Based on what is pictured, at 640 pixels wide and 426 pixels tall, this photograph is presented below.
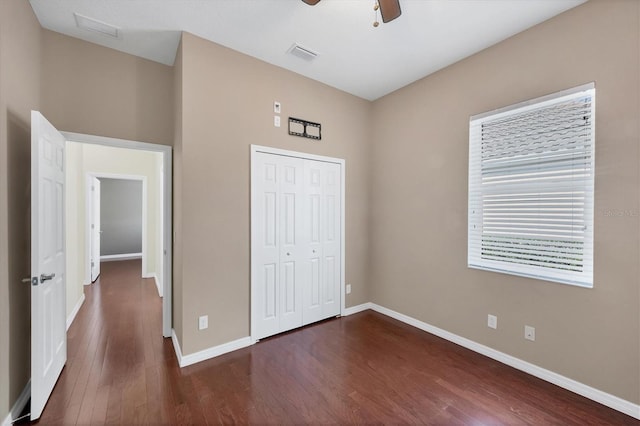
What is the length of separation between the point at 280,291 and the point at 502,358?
2274mm

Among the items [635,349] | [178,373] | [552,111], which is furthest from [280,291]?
[552,111]

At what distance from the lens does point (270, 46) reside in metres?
2.65

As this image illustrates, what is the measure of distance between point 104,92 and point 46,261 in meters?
1.66

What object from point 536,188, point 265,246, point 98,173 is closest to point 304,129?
point 265,246

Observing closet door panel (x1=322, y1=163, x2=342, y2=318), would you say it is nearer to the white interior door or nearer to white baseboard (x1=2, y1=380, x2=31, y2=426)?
white baseboard (x1=2, y1=380, x2=31, y2=426)

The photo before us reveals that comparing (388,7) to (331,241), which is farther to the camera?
(331,241)

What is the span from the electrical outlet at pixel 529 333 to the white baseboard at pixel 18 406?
3.78 m

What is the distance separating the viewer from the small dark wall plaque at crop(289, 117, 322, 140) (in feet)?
10.3

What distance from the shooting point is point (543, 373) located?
7.31ft

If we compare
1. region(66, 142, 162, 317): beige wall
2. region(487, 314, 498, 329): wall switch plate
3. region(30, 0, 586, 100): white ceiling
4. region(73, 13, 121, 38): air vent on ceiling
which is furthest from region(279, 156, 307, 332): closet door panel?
region(66, 142, 162, 317): beige wall

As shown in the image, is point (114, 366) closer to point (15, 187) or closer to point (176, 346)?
point (176, 346)

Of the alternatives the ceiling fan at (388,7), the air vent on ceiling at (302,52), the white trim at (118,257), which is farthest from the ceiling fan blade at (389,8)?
the white trim at (118,257)

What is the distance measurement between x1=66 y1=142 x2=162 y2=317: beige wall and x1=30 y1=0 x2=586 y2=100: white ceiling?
218 centimetres

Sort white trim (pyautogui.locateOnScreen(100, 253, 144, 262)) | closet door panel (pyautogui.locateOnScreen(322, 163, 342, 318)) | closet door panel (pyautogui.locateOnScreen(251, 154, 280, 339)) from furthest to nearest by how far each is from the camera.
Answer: white trim (pyautogui.locateOnScreen(100, 253, 144, 262)), closet door panel (pyautogui.locateOnScreen(322, 163, 342, 318)), closet door panel (pyautogui.locateOnScreen(251, 154, 280, 339))
